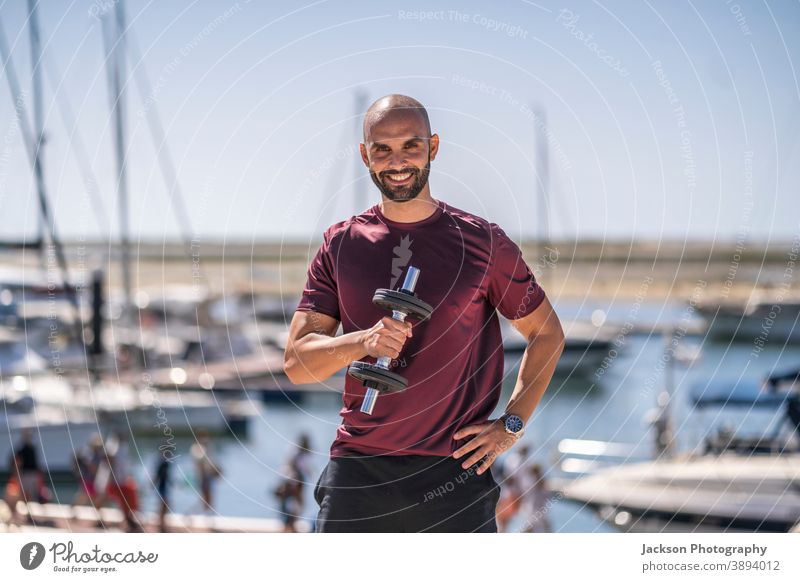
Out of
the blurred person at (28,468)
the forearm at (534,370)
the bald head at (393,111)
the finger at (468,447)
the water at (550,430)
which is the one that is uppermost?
the bald head at (393,111)

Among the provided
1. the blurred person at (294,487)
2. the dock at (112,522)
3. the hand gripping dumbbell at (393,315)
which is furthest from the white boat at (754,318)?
the hand gripping dumbbell at (393,315)

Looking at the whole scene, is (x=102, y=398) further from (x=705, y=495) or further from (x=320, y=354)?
(x=320, y=354)

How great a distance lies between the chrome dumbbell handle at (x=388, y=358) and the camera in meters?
3.29

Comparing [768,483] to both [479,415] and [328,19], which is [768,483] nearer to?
[328,19]

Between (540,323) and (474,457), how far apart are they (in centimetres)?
52

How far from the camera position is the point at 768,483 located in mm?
13531

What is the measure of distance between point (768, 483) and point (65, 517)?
842cm

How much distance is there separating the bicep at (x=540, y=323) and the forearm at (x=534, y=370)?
2 centimetres

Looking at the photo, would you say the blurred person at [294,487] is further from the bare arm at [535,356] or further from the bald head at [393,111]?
the bald head at [393,111]

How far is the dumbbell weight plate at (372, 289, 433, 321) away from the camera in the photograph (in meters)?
3.22

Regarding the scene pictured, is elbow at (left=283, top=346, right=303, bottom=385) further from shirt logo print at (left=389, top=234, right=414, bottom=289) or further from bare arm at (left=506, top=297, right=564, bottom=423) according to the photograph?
bare arm at (left=506, top=297, right=564, bottom=423)

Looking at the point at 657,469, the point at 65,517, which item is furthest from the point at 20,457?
the point at 657,469

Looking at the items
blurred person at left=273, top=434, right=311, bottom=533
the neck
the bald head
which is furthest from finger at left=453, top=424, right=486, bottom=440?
blurred person at left=273, top=434, right=311, bottom=533

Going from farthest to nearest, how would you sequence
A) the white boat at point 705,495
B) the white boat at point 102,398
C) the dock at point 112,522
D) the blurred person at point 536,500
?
the white boat at point 102,398 → the white boat at point 705,495 → the dock at point 112,522 → the blurred person at point 536,500
